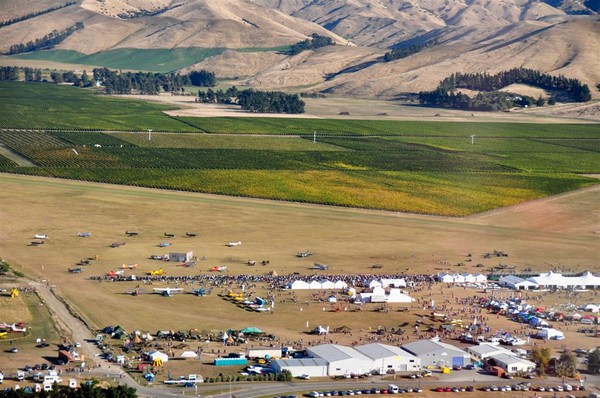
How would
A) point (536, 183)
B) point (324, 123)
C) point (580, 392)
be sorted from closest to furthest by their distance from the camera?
point (580, 392)
point (536, 183)
point (324, 123)

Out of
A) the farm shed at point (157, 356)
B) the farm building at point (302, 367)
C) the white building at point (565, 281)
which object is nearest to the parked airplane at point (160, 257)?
the farm shed at point (157, 356)

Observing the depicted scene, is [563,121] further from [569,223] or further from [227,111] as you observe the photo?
[569,223]

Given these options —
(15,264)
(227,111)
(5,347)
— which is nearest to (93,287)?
(15,264)

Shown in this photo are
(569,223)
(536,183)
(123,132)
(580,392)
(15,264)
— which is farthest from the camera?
(123,132)

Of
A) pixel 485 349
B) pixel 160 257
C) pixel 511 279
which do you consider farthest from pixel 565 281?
pixel 160 257

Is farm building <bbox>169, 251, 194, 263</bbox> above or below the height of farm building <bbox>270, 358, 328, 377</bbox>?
above

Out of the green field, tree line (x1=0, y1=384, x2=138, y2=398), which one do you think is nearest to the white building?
the green field

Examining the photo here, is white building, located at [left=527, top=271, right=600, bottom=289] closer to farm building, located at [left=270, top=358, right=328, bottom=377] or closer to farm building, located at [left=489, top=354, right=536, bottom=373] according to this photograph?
farm building, located at [left=489, top=354, right=536, bottom=373]

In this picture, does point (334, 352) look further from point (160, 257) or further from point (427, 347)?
point (160, 257)
